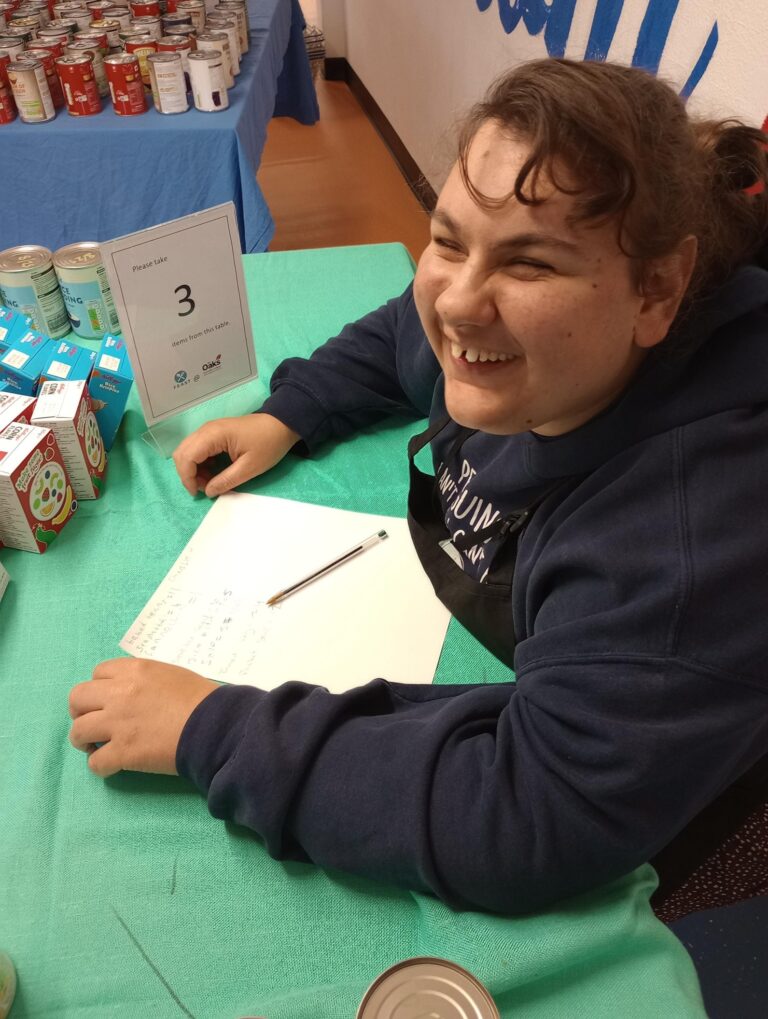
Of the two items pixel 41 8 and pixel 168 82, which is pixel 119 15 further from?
pixel 168 82

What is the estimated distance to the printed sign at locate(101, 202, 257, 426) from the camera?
83 centimetres

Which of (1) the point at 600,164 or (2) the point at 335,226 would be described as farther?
(2) the point at 335,226

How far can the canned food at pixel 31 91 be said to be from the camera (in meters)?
1.67

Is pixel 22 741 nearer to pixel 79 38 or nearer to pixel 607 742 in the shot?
pixel 607 742

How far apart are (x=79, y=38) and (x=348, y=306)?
128 cm

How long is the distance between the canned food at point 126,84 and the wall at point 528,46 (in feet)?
2.56

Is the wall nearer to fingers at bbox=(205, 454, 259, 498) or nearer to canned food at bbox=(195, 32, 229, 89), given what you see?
fingers at bbox=(205, 454, 259, 498)

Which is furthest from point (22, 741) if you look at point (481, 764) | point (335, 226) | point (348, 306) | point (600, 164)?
point (335, 226)

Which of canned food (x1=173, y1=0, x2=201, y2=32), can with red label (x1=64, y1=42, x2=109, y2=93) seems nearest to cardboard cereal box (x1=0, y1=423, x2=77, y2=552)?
can with red label (x1=64, y1=42, x2=109, y2=93)

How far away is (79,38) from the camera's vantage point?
1835 millimetres

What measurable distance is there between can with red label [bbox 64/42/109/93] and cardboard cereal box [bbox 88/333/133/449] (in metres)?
1.26

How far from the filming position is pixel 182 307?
0.90m

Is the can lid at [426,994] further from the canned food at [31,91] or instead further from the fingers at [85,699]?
the canned food at [31,91]

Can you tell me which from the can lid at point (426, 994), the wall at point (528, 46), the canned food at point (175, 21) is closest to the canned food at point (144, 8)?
the canned food at point (175, 21)
